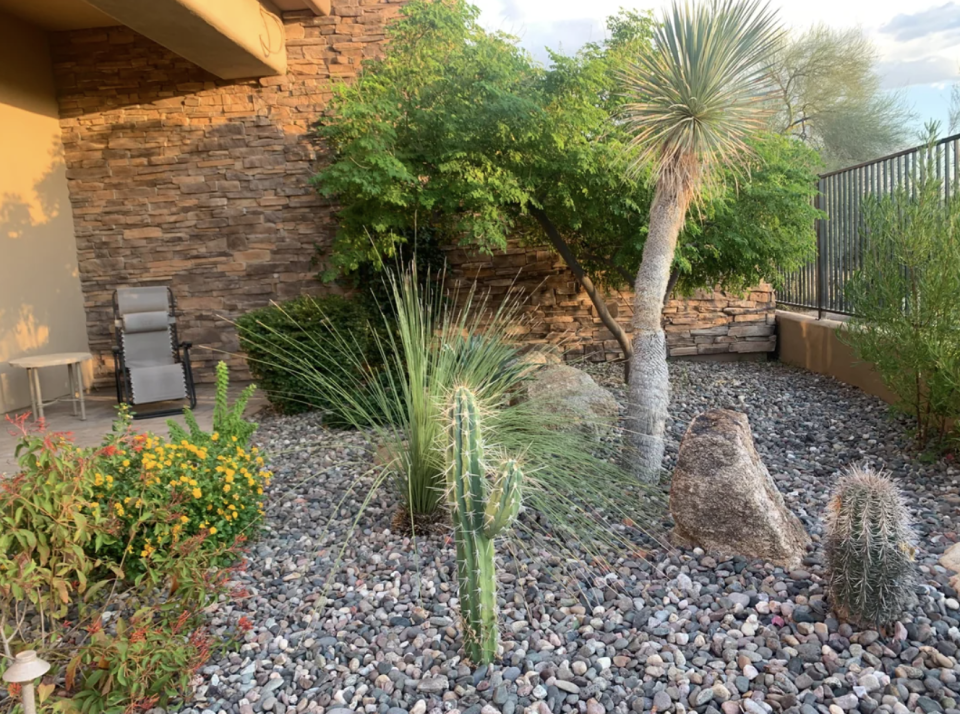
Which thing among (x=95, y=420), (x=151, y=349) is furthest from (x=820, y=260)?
(x=95, y=420)

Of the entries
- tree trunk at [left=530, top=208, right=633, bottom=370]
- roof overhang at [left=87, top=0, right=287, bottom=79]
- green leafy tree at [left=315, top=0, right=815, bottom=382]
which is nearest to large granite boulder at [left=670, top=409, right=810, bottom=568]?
green leafy tree at [left=315, top=0, right=815, bottom=382]

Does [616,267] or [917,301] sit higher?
[616,267]

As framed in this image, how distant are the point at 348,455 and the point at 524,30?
365 cm

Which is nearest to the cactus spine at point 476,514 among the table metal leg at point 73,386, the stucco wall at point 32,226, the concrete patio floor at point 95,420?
the concrete patio floor at point 95,420

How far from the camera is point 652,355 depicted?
3.11 metres

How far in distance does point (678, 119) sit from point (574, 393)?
166 centimetres

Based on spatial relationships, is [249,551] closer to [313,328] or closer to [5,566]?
[5,566]

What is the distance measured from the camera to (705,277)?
5938 millimetres

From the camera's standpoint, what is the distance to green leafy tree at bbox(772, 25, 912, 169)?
14234 mm

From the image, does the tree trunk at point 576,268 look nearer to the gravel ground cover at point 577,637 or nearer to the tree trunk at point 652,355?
the tree trunk at point 652,355

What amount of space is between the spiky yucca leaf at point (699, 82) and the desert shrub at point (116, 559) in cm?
232

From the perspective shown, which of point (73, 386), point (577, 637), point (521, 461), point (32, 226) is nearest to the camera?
point (577, 637)

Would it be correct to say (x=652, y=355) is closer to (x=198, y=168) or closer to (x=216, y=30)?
(x=216, y=30)

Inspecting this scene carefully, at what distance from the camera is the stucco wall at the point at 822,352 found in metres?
4.93
